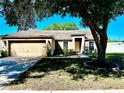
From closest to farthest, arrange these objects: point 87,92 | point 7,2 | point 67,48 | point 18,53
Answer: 1. point 87,92
2. point 7,2
3. point 18,53
4. point 67,48

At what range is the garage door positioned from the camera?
33.1 meters

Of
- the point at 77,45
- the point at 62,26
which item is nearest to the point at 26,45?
the point at 77,45

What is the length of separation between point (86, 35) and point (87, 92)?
3146 cm

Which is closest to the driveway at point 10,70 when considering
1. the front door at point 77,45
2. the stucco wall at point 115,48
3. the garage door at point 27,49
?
the garage door at point 27,49

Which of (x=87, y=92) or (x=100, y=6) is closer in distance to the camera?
(x=87, y=92)

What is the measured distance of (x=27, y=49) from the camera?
33.4 meters

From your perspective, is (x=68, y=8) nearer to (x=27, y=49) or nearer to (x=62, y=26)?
(x=27, y=49)

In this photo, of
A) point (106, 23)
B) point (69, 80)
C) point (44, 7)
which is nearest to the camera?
point (69, 80)

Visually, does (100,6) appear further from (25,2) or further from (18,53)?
(18,53)

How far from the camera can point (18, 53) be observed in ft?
109

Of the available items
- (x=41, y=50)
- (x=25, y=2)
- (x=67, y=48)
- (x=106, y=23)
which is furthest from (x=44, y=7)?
(x=67, y=48)

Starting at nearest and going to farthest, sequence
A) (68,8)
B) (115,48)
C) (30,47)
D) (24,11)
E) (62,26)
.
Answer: (24,11)
(68,8)
(30,47)
(115,48)
(62,26)

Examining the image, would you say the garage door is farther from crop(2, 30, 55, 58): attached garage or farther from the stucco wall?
the stucco wall

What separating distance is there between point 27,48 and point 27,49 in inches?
5.4
